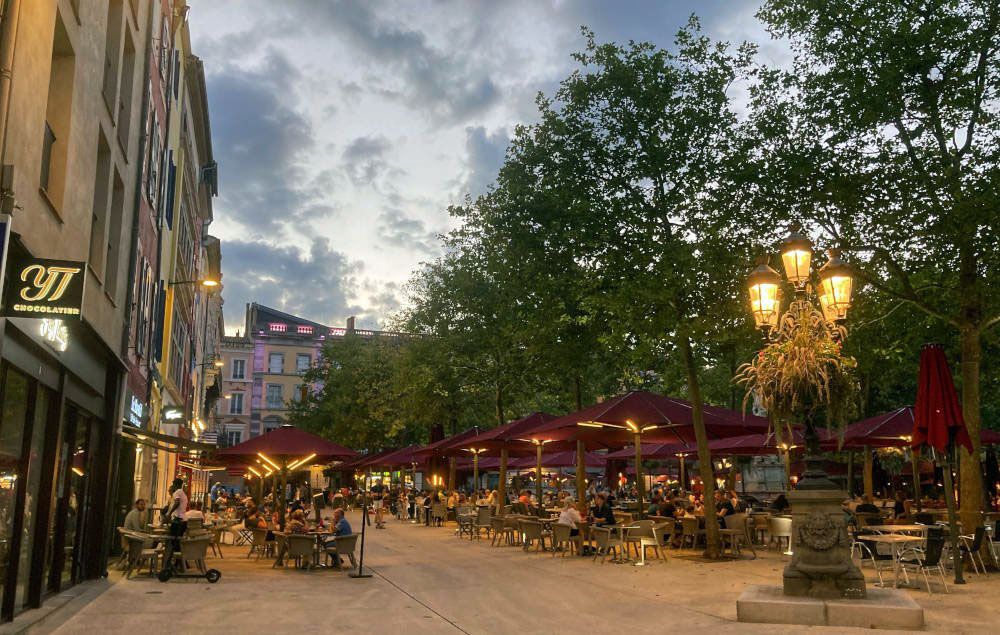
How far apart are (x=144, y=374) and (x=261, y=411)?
67664mm

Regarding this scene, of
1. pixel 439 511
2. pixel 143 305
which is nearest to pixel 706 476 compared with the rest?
pixel 143 305

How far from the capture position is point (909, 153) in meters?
16.4

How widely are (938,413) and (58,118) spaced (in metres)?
13.4

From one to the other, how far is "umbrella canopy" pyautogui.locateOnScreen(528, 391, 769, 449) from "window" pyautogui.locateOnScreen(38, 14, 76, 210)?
1158 centimetres

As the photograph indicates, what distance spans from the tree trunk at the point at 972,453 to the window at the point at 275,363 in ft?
264

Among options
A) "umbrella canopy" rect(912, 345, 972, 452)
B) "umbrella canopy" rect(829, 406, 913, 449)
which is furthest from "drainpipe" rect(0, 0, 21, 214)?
"umbrella canopy" rect(829, 406, 913, 449)

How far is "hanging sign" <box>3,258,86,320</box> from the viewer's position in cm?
740

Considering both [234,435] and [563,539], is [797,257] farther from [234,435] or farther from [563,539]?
[234,435]

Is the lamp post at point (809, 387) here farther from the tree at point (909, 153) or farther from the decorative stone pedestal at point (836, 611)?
the tree at point (909, 153)

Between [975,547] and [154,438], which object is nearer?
[975,547]

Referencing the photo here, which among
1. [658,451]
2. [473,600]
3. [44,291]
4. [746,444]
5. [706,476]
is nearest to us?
[44,291]

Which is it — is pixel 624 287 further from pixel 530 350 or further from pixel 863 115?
pixel 530 350

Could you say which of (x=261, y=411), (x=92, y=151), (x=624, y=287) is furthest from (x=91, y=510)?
(x=261, y=411)

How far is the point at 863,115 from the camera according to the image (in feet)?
52.1
